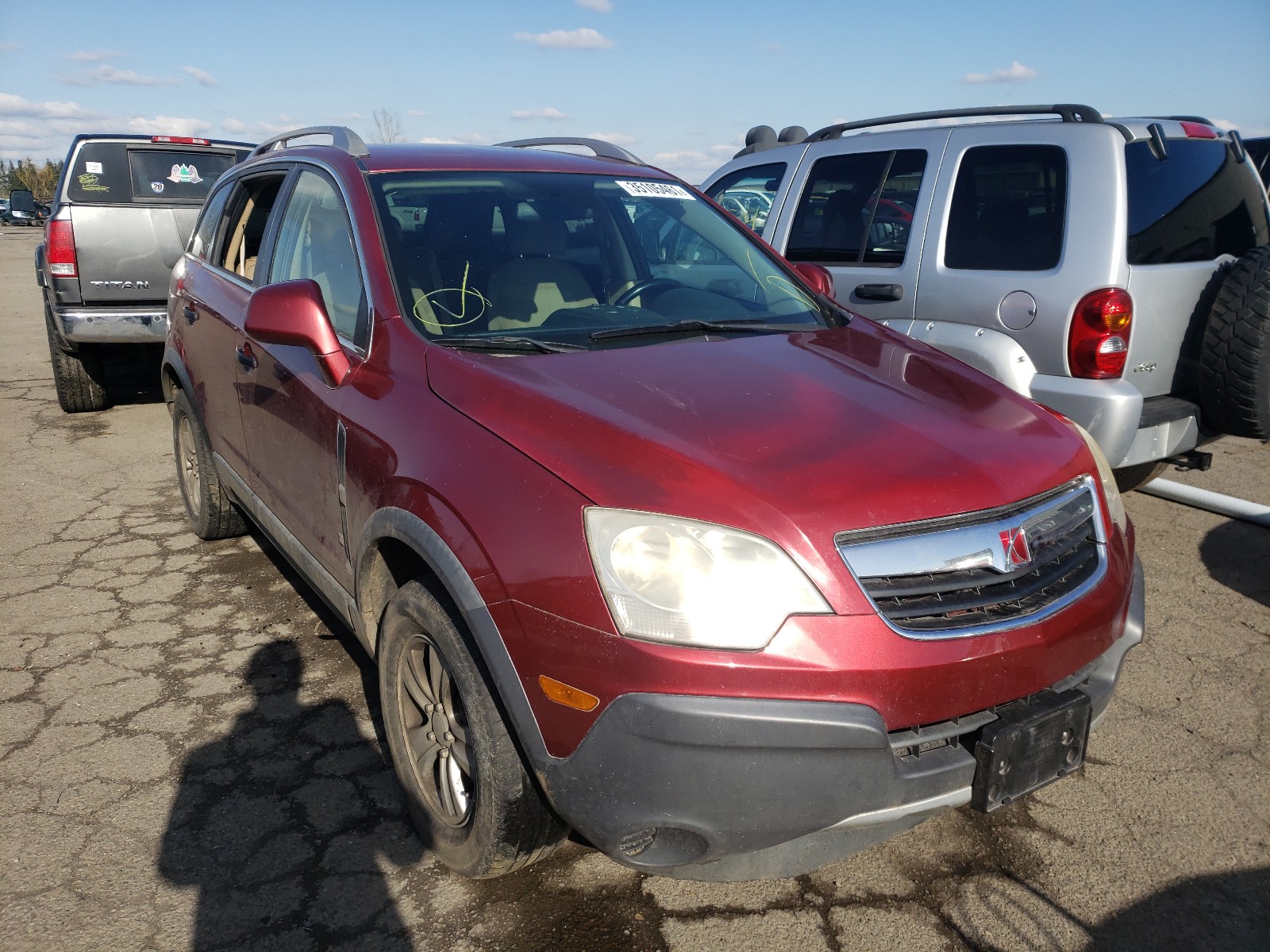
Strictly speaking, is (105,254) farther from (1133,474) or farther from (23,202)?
(1133,474)

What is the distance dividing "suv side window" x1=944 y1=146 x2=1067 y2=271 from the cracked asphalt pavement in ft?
5.28

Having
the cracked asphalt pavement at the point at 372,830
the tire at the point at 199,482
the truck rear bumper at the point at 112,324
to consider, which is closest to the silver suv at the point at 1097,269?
the cracked asphalt pavement at the point at 372,830

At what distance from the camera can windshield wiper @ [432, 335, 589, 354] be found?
2582 millimetres

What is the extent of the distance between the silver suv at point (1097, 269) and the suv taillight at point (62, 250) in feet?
18.6

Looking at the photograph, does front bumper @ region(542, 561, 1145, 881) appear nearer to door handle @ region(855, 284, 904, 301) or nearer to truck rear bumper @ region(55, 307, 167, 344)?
door handle @ region(855, 284, 904, 301)

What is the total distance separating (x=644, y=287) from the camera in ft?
10.3

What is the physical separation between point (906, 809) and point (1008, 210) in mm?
3395

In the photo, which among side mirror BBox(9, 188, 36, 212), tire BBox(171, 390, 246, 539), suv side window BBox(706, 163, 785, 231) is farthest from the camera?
side mirror BBox(9, 188, 36, 212)

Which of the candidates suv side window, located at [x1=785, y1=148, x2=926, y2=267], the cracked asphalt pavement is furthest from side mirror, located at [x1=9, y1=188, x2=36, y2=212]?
suv side window, located at [x1=785, y1=148, x2=926, y2=267]

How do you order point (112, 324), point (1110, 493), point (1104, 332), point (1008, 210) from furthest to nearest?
point (112, 324) < point (1008, 210) < point (1104, 332) < point (1110, 493)

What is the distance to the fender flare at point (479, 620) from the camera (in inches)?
79.0

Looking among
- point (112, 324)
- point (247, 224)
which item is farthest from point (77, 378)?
point (247, 224)

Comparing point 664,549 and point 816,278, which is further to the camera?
point 816,278

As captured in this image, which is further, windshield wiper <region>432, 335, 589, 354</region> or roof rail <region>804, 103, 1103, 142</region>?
roof rail <region>804, 103, 1103, 142</region>
